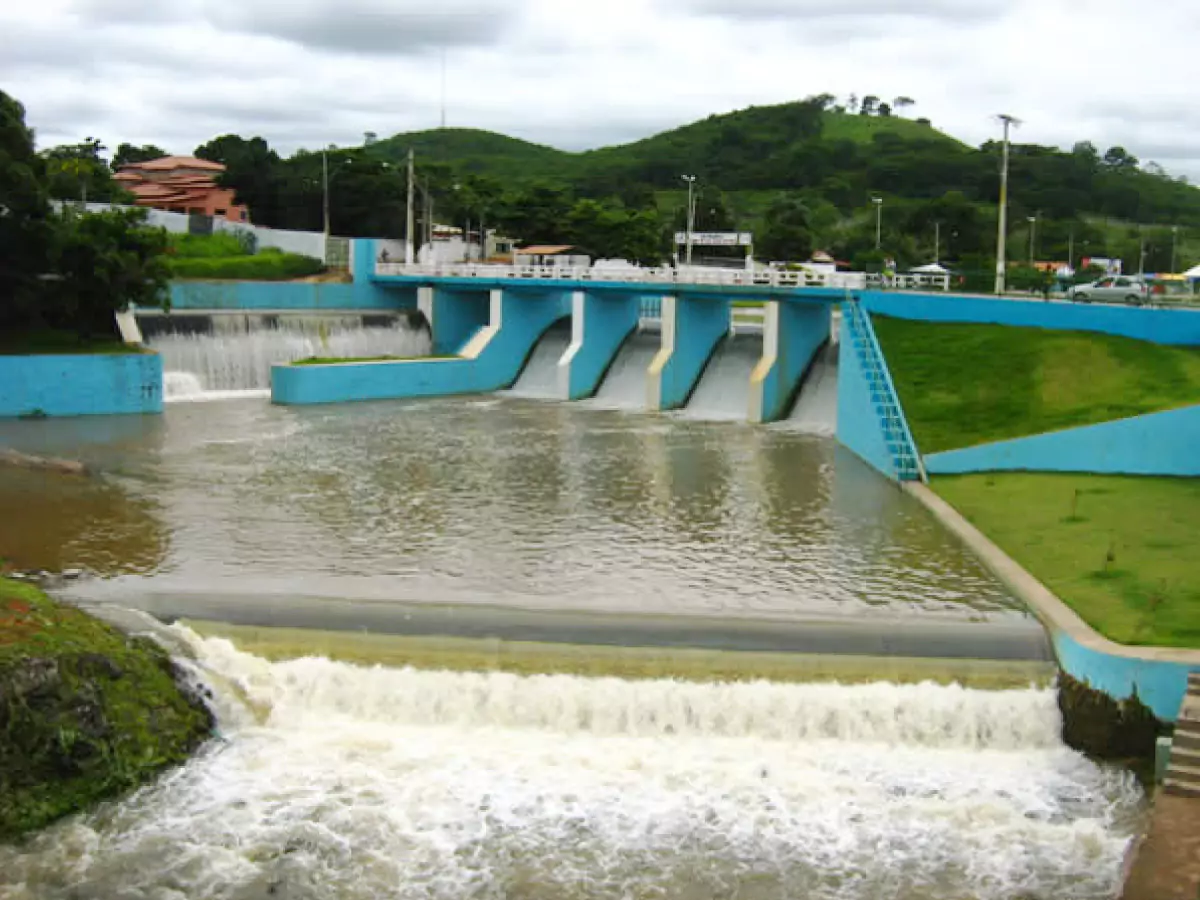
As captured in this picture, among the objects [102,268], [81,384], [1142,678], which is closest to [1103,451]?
[1142,678]

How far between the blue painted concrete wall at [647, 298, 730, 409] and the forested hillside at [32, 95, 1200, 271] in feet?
70.1

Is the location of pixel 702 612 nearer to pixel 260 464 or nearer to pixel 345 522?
pixel 345 522

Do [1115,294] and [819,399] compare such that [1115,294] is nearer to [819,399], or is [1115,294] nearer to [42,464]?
[819,399]

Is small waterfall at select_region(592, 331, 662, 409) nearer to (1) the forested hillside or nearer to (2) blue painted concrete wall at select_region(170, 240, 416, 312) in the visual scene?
(2) blue painted concrete wall at select_region(170, 240, 416, 312)

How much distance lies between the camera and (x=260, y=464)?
27.3 metres

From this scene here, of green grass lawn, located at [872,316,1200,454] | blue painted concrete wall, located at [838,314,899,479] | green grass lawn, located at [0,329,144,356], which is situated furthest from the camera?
green grass lawn, located at [0,329,144,356]

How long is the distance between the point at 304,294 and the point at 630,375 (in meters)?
12.5

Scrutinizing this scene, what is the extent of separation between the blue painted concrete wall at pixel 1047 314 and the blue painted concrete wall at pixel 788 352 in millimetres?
3477

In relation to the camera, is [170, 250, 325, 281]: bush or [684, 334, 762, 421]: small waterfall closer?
[684, 334, 762, 421]: small waterfall

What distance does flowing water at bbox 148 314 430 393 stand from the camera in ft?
124

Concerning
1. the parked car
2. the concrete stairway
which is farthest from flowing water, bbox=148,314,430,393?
the concrete stairway

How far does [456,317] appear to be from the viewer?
153 ft

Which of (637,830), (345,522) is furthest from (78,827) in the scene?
(345,522)

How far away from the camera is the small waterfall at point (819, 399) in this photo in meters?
34.6
